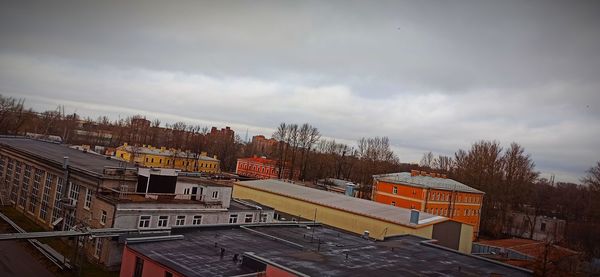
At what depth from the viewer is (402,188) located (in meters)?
44.8

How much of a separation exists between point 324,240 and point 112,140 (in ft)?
305

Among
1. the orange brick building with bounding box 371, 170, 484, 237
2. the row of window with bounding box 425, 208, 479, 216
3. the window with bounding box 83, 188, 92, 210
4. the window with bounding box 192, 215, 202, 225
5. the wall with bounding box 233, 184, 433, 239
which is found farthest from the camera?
the row of window with bounding box 425, 208, 479, 216

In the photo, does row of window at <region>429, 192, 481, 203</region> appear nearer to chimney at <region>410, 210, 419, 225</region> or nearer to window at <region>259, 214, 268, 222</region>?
chimney at <region>410, 210, 419, 225</region>

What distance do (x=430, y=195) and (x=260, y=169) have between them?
39941 millimetres

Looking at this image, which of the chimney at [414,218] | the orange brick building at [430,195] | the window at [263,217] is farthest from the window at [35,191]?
the orange brick building at [430,195]

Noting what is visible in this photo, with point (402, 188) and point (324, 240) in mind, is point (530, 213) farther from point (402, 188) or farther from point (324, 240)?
point (324, 240)

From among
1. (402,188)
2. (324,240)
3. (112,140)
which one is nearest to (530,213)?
(402,188)

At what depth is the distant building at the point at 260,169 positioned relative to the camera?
7375 centimetres

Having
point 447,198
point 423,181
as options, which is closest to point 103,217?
point 423,181

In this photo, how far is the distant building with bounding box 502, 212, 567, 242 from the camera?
5118 centimetres

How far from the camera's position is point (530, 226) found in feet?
174

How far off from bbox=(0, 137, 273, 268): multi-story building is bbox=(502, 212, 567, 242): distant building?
1543 inches

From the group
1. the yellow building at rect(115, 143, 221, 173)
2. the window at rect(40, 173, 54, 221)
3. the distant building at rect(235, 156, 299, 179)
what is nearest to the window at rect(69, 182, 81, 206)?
the window at rect(40, 173, 54, 221)

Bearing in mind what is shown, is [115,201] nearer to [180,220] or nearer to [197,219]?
[180,220]
